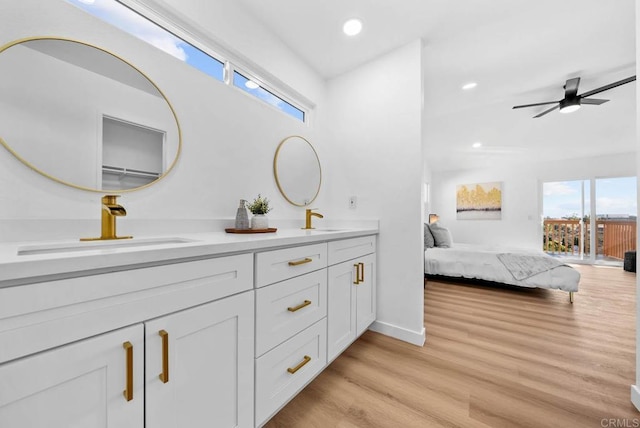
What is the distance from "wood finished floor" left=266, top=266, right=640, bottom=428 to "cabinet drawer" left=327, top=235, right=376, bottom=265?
0.72 m

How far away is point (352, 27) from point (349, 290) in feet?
6.54

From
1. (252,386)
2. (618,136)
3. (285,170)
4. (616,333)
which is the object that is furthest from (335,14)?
(618,136)

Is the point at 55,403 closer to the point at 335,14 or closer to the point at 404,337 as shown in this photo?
the point at 404,337

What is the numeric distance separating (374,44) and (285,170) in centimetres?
130

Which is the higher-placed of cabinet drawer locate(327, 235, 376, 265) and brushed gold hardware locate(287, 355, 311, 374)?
cabinet drawer locate(327, 235, 376, 265)

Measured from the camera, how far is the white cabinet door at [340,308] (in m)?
1.45

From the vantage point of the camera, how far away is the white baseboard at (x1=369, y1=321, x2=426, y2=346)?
1857 millimetres

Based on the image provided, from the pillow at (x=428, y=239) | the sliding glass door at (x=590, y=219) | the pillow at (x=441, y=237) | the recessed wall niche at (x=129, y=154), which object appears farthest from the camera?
the sliding glass door at (x=590, y=219)

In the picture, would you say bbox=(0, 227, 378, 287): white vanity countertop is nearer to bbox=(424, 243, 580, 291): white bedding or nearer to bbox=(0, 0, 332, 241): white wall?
bbox=(0, 0, 332, 241): white wall

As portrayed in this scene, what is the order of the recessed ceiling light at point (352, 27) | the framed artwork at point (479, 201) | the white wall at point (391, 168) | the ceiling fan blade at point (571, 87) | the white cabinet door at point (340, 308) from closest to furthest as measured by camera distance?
the white cabinet door at point (340, 308)
the recessed ceiling light at point (352, 27)
the white wall at point (391, 168)
the ceiling fan blade at point (571, 87)
the framed artwork at point (479, 201)

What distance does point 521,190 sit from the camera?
Answer: 546cm

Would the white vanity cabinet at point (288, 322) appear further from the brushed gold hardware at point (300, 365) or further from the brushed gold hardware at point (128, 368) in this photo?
Answer: the brushed gold hardware at point (128, 368)

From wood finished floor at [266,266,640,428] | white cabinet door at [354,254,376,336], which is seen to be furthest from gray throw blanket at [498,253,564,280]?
white cabinet door at [354,254,376,336]

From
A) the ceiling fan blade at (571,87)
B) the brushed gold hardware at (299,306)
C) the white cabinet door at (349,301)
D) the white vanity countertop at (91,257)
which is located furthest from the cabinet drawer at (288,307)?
the ceiling fan blade at (571,87)
